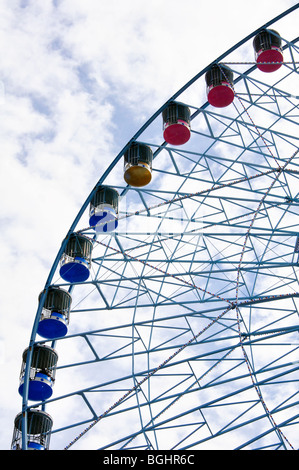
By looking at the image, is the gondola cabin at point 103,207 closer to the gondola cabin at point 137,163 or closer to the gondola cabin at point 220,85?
the gondola cabin at point 137,163

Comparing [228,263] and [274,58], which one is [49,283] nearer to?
[228,263]

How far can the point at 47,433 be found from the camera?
66.4 feet

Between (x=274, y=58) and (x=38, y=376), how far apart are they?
14.1m

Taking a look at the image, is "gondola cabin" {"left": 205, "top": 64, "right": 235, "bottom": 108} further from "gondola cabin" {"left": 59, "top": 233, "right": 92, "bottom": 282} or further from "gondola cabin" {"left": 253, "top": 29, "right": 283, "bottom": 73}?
"gondola cabin" {"left": 59, "top": 233, "right": 92, "bottom": 282}

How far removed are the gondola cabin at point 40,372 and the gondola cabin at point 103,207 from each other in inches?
191

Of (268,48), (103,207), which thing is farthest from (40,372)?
(268,48)

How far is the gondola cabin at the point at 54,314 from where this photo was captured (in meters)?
22.0

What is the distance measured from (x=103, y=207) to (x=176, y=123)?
3.95m

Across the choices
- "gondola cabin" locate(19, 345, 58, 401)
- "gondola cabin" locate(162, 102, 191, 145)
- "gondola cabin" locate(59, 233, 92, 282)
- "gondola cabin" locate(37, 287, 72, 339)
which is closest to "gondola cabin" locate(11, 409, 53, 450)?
"gondola cabin" locate(19, 345, 58, 401)

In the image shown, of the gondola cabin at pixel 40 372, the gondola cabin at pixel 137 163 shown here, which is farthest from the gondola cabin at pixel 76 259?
the gondola cabin at pixel 137 163

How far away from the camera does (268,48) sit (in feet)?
72.9

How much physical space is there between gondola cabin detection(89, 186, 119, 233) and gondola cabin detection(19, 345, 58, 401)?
484cm

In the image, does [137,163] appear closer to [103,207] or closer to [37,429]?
[103,207]
